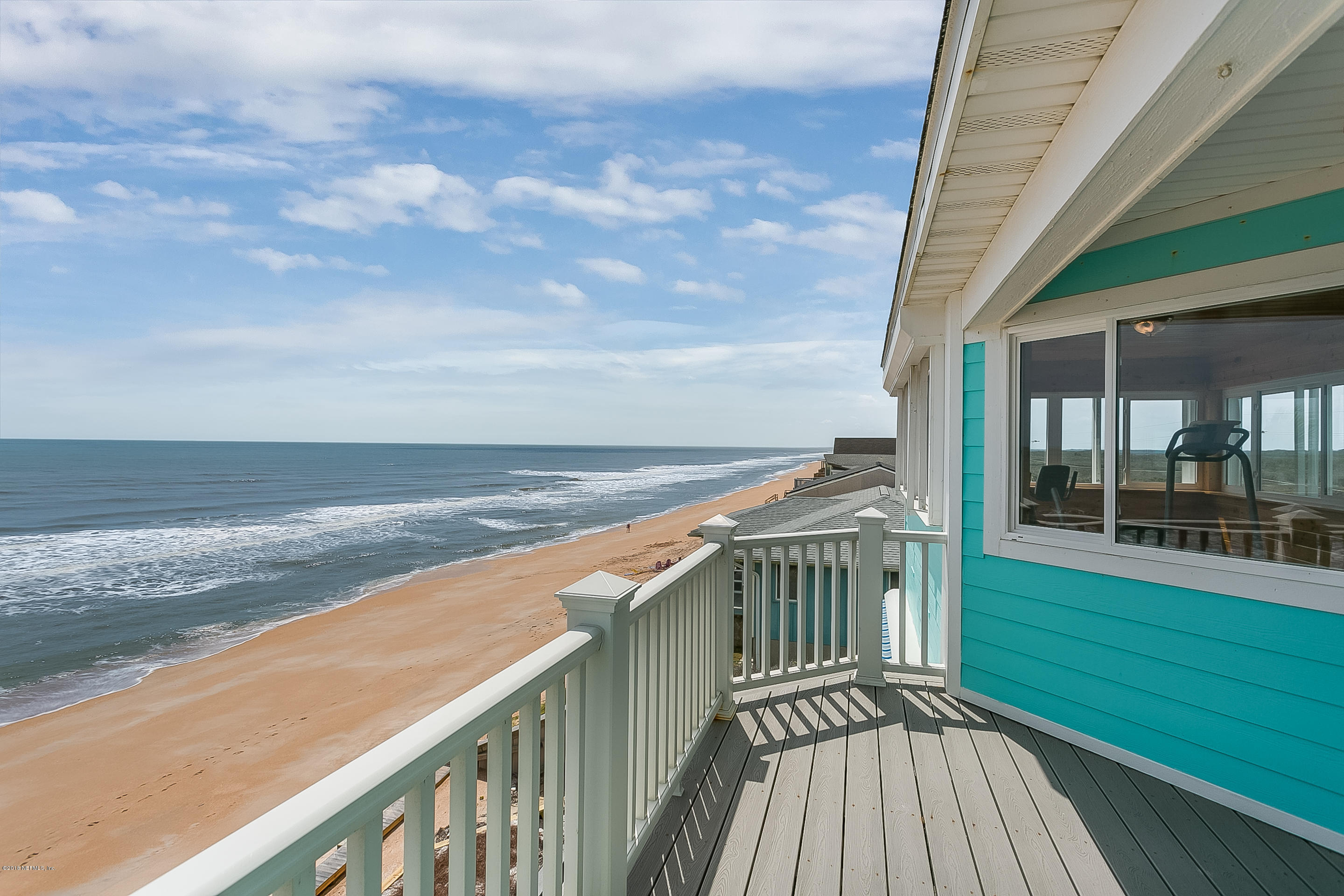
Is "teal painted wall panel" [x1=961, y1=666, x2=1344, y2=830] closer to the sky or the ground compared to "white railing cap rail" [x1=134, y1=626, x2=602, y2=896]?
closer to the ground

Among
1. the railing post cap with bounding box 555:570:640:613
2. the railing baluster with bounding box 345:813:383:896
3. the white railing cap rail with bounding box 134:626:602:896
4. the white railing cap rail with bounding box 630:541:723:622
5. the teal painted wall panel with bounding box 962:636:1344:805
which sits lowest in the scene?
the teal painted wall panel with bounding box 962:636:1344:805

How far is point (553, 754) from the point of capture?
1.69 meters

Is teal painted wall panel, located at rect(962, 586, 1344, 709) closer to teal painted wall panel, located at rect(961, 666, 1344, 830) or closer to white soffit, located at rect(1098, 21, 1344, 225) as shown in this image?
teal painted wall panel, located at rect(961, 666, 1344, 830)

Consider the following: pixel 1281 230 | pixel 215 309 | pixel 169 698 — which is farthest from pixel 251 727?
pixel 215 309

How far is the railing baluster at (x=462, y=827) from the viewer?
1183 millimetres

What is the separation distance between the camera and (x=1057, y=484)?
3281 millimetres

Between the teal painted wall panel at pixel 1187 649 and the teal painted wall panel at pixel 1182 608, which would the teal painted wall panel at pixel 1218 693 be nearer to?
the teal painted wall panel at pixel 1187 649

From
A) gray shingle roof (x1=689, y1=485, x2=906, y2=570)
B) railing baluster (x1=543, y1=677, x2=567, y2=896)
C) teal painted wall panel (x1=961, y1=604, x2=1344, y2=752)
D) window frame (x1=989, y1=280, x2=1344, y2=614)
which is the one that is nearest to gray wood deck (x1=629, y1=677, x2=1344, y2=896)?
teal painted wall panel (x1=961, y1=604, x2=1344, y2=752)

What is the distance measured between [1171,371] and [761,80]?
385cm

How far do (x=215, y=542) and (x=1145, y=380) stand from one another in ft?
77.6

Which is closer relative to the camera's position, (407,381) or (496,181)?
(496,181)

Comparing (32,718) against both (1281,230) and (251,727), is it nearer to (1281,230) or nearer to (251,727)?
(251,727)

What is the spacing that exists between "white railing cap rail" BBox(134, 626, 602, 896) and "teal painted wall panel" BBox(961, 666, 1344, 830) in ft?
9.76

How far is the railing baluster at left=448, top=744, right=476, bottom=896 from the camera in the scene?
1.18 metres
